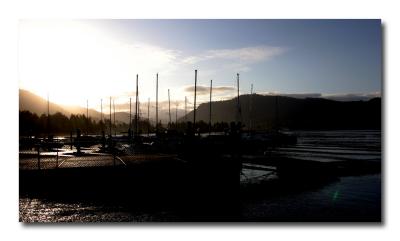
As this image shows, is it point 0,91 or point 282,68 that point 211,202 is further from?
point 0,91

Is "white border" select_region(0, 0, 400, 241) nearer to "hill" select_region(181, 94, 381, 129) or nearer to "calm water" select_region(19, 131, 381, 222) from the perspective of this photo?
"calm water" select_region(19, 131, 381, 222)

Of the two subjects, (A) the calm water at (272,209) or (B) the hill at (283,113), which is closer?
(A) the calm water at (272,209)

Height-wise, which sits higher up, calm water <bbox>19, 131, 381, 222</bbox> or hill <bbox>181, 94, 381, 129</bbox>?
hill <bbox>181, 94, 381, 129</bbox>

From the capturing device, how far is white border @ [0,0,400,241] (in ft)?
21.7

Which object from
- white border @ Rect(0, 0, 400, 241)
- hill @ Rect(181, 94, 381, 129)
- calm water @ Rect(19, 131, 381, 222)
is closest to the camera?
white border @ Rect(0, 0, 400, 241)

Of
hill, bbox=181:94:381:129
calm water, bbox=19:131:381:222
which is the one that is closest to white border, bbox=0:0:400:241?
calm water, bbox=19:131:381:222
